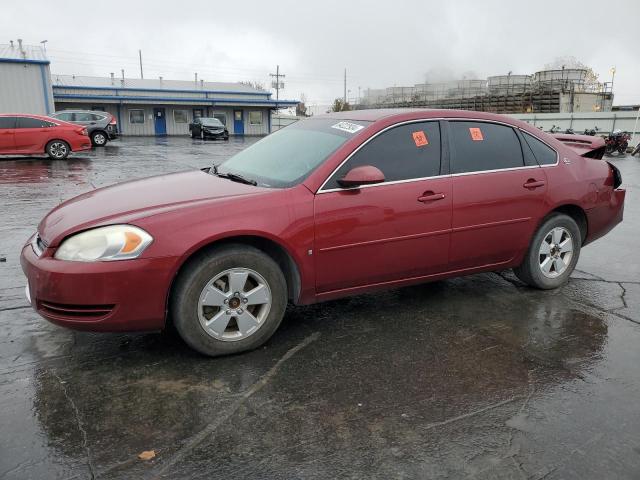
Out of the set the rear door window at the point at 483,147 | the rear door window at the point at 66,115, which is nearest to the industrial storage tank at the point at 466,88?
the rear door window at the point at 66,115

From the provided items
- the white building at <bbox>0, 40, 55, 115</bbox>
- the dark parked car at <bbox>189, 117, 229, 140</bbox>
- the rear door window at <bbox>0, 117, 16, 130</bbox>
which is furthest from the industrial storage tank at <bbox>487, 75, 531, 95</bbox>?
the rear door window at <bbox>0, 117, 16, 130</bbox>

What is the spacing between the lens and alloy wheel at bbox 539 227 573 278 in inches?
181

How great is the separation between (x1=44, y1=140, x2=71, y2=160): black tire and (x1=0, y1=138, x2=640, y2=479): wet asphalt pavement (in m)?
13.2

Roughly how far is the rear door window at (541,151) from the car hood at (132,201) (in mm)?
2515

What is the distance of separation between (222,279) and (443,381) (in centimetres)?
150

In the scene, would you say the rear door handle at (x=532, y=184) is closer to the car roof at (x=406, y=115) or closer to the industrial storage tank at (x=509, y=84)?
the car roof at (x=406, y=115)

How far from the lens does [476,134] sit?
4297 mm

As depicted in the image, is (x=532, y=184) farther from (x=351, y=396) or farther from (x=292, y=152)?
(x=351, y=396)

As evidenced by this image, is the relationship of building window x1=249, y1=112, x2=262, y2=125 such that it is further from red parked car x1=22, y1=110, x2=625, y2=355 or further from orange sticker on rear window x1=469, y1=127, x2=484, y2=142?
orange sticker on rear window x1=469, y1=127, x2=484, y2=142

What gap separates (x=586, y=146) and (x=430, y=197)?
2368 mm

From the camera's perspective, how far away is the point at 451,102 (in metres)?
49.6

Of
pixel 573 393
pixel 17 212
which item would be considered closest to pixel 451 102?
pixel 17 212

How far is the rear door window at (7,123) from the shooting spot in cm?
1533

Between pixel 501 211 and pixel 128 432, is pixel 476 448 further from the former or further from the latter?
pixel 501 211
